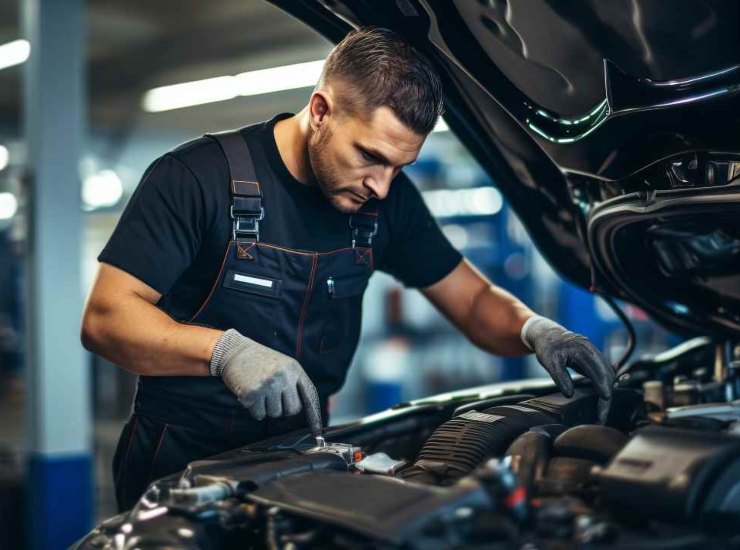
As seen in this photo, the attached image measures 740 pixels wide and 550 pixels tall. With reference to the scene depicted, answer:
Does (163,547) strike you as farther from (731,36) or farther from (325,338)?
(731,36)

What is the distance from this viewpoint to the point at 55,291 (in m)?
3.52

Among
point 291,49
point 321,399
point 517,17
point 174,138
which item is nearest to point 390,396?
point 291,49

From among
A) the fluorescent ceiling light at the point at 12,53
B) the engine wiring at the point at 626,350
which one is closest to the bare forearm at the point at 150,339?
the engine wiring at the point at 626,350

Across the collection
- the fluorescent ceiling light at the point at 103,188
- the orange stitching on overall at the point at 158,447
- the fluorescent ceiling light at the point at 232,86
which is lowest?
the orange stitching on overall at the point at 158,447

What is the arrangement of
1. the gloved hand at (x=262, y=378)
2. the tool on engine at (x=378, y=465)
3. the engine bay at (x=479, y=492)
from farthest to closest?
the gloved hand at (x=262, y=378) → the tool on engine at (x=378, y=465) → the engine bay at (x=479, y=492)

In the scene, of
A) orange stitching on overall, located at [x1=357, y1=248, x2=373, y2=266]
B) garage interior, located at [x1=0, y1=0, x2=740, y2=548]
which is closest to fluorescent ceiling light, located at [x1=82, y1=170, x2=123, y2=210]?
garage interior, located at [x1=0, y1=0, x2=740, y2=548]

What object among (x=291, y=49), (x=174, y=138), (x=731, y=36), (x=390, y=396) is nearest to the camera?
(x=731, y=36)

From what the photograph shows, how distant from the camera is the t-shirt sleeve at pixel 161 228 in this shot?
4.99ft

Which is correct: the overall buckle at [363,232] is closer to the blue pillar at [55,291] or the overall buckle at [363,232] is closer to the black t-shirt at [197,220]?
the black t-shirt at [197,220]

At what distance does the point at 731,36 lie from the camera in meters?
1.20

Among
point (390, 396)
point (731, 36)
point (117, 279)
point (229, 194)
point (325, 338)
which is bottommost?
point (390, 396)

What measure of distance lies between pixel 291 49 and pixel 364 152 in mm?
5127

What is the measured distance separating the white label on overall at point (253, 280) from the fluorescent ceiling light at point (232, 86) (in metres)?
5.18

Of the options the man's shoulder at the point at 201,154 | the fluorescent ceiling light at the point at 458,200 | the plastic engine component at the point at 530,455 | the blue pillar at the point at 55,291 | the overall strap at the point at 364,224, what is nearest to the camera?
the plastic engine component at the point at 530,455
